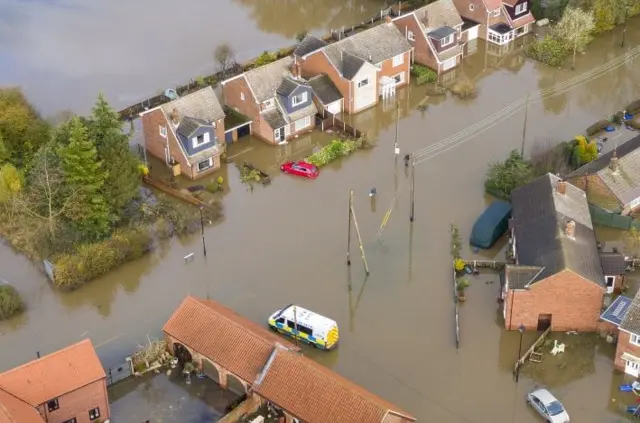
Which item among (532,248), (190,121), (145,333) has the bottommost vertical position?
(145,333)

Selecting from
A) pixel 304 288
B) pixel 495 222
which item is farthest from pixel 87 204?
pixel 495 222

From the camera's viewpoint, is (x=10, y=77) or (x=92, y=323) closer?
(x=92, y=323)

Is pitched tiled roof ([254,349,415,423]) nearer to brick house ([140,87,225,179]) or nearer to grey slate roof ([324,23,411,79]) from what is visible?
brick house ([140,87,225,179])

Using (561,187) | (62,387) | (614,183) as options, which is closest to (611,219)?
(614,183)

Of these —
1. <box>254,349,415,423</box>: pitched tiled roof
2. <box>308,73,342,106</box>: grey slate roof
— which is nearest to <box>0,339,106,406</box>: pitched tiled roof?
<box>254,349,415,423</box>: pitched tiled roof

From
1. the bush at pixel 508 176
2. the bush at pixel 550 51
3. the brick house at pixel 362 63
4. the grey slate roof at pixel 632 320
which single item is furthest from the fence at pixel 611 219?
the bush at pixel 550 51

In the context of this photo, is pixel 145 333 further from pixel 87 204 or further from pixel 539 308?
pixel 539 308
